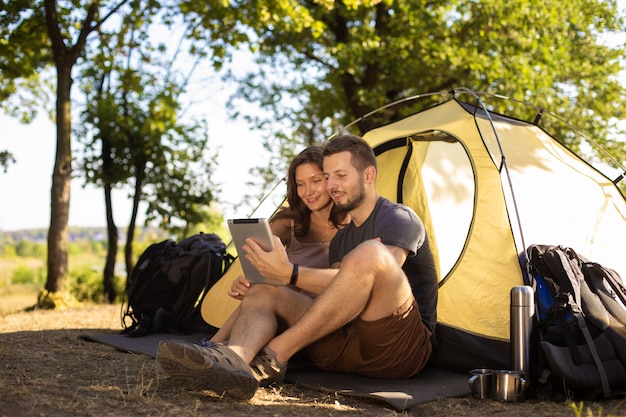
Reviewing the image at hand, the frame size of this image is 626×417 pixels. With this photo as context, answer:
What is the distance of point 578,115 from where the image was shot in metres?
9.87

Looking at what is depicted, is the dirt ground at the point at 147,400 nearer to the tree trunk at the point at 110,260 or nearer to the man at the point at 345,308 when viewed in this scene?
the man at the point at 345,308

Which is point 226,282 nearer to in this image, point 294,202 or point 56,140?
point 294,202

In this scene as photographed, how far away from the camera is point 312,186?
12.2 feet

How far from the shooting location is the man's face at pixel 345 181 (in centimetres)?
328

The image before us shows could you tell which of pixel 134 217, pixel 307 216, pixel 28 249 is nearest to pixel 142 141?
pixel 134 217

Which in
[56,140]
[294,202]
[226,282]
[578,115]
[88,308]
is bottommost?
[88,308]

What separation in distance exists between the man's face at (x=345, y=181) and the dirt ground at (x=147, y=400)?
0.90 meters

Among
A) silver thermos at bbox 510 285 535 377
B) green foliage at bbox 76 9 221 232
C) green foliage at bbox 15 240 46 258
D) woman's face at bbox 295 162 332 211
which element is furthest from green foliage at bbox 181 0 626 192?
green foliage at bbox 15 240 46 258

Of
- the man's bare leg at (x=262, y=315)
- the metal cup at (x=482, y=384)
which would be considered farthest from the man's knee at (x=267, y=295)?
the metal cup at (x=482, y=384)

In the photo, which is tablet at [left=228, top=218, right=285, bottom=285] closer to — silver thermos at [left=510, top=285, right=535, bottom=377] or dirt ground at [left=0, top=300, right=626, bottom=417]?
dirt ground at [left=0, top=300, right=626, bottom=417]

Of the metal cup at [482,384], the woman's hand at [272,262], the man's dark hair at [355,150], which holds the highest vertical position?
the man's dark hair at [355,150]

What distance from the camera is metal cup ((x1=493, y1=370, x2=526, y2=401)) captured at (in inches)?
117

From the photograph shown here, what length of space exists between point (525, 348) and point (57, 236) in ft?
19.7

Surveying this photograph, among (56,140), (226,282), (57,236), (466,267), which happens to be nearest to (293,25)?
(56,140)
